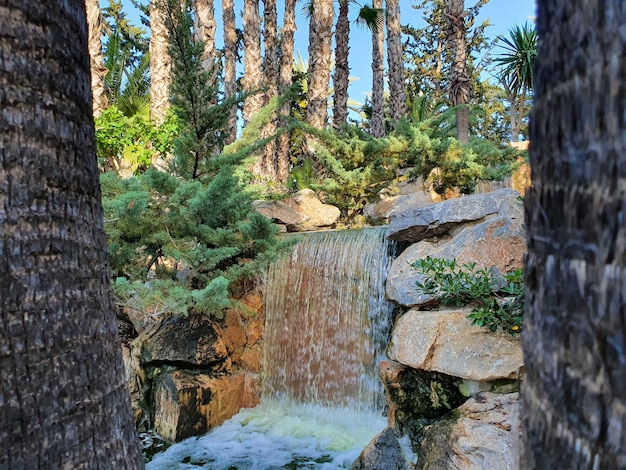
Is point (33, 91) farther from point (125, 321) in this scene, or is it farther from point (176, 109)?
point (125, 321)

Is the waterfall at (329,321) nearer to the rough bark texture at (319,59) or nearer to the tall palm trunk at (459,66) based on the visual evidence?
the tall palm trunk at (459,66)

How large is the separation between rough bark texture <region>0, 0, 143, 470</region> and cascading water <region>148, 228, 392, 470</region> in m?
4.08

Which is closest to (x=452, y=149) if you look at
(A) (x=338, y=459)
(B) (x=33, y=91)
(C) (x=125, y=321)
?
(A) (x=338, y=459)

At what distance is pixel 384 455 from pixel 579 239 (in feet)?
13.0

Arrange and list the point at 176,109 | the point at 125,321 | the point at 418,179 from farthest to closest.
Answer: the point at 418,179, the point at 125,321, the point at 176,109

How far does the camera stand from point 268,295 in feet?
22.6

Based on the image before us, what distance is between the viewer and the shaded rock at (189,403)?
555cm

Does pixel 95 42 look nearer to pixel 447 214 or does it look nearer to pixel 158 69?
pixel 158 69

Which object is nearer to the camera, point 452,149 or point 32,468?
point 32,468

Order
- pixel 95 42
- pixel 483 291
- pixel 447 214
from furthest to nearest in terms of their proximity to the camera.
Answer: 1. pixel 95 42
2. pixel 447 214
3. pixel 483 291

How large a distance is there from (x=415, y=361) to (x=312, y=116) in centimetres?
795

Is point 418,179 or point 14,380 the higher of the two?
point 418,179

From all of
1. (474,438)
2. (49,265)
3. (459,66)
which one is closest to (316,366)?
(474,438)

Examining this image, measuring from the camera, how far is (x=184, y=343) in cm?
593
